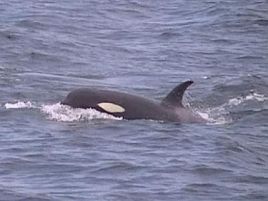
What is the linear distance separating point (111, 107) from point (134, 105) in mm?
490

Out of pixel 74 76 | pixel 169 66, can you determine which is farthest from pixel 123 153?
pixel 169 66

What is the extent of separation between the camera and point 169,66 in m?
29.4

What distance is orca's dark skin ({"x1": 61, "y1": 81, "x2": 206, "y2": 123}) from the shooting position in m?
21.5

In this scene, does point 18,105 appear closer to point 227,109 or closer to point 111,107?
point 111,107

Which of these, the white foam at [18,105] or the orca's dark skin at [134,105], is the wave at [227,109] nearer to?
the orca's dark skin at [134,105]

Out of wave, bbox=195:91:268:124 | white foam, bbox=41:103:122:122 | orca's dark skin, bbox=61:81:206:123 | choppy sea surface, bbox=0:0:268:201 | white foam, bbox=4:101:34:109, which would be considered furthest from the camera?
wave, bbox=195:91:268:124

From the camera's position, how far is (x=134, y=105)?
21641mm

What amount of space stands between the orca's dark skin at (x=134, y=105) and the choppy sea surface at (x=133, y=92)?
6.8 inches

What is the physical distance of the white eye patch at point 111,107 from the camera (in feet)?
70.4

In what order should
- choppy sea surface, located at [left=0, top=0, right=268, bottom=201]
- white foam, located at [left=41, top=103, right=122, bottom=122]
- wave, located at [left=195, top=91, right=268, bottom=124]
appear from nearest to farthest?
choppy sea surface, located at [left=0, top=0, right=268, bottom=201], white foam, located at [left=41, top=103, right=122, bottom=122], wave, located at [left=195, top=91, right=268, bottom=124]

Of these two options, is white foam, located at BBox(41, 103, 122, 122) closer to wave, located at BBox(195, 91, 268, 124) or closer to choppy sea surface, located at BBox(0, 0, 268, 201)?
choppy sea surface, located at BBox(0, 0, 268, 201)

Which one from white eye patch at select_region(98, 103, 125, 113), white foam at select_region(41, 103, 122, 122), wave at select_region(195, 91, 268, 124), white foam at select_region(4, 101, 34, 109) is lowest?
wave at select_region(195, 91, 268, 124)

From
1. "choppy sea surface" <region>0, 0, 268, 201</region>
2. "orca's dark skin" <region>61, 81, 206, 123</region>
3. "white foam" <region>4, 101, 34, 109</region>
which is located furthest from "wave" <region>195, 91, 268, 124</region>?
"white foam" <region>4, 101, 34, 109</region>

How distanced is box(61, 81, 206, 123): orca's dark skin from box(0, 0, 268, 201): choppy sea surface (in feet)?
0.56
